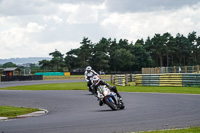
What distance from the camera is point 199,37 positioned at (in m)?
130

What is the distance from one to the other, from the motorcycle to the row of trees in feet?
285

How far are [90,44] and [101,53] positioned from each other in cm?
692

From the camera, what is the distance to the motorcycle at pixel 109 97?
1499 cm

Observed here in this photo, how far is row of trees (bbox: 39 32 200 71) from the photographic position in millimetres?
105688

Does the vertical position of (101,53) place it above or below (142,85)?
above

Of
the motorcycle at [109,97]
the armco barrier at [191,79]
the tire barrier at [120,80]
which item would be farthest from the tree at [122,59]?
the motorcycle at [109,97]

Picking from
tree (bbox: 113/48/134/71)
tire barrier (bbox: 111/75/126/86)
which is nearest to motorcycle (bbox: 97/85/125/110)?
tire barrier (bbox: 111/75/126/86)

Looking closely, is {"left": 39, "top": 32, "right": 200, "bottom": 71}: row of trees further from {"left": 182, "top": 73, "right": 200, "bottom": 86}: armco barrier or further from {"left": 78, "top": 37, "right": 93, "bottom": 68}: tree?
{"left": 182, "top": 73, "right": 200, "bottom": 86}: armco barrier

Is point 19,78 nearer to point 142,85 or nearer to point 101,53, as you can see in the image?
point 142,85

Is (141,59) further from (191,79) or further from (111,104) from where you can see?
(111,104)

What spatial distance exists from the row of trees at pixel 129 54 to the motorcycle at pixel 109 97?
285 feet

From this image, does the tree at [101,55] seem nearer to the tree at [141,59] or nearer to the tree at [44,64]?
the tree at [141,59]

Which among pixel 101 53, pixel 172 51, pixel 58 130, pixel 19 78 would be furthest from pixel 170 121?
pixel 172 51

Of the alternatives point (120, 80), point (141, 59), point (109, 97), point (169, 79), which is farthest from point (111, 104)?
point (141, 59)
